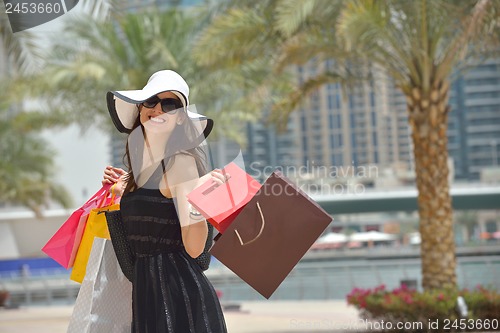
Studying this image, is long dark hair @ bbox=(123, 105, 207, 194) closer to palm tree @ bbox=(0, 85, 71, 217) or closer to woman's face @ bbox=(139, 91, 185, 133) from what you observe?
woman's face @ bbox=(139, 91, 185, 133)

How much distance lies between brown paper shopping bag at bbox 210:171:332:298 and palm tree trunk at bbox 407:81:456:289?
25.6ft

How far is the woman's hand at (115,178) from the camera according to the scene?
3.43m

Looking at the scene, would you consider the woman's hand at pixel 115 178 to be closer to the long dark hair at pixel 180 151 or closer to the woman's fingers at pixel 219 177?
the long dark hair at pixel 180 151

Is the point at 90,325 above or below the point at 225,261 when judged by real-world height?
below

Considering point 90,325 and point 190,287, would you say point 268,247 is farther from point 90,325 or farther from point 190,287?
point 90,325

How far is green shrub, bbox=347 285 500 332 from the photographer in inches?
389

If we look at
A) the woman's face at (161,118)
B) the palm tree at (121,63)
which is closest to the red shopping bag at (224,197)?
the woman's face at (161,118)

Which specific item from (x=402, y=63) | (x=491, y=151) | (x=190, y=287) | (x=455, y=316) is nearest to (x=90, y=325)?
(x=190, y=287)

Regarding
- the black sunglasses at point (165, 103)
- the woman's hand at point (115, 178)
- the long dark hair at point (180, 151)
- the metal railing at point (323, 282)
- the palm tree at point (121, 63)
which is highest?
the palm tree at point (121, 63)

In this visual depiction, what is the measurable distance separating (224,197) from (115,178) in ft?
2.14

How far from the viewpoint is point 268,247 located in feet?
9.85

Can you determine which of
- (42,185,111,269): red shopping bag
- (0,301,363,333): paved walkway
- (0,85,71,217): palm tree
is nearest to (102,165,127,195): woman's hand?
(42,185,111,269): red shopping bag

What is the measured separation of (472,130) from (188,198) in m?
102

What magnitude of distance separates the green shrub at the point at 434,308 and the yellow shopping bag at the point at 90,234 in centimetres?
696
